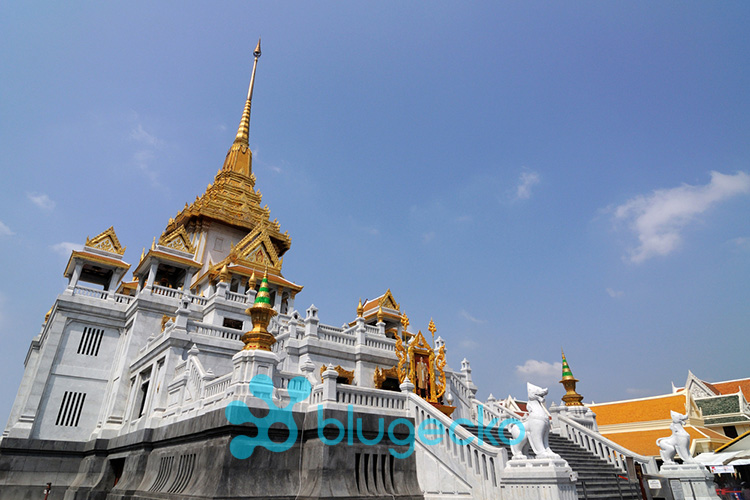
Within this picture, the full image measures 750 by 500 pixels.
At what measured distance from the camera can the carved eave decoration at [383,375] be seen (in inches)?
792

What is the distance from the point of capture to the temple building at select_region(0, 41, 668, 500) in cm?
1222

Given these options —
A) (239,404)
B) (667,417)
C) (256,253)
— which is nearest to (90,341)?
(256,253)

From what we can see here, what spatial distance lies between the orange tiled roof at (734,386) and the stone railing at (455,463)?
36542 mm

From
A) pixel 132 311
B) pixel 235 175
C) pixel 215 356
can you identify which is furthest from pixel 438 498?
pixel 235 175

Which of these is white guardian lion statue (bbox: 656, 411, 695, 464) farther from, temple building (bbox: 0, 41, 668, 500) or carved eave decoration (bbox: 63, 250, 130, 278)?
carved eave decoration (bbox: 63, 250, 130, 278)

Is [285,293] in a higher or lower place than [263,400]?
higher

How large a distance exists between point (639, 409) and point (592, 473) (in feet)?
78.2

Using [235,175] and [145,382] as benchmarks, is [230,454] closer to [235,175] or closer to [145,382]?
[145,382]

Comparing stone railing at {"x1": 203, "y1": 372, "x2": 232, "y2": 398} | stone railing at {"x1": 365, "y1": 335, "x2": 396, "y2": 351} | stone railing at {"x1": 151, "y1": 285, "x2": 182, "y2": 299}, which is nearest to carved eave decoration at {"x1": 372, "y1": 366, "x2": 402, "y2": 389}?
stone railing at {"x1": 365, "y1": 335, "x2": 396, "y2": 351}

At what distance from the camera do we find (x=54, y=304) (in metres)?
24.5

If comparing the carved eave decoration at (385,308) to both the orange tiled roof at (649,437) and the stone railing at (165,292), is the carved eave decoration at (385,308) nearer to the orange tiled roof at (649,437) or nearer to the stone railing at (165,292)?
the stone railing at (165,292)

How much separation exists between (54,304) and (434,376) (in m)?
19.9

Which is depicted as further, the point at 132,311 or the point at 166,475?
the point at 132,311

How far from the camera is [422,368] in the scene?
2008cm
